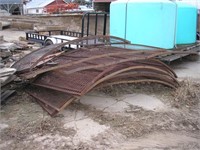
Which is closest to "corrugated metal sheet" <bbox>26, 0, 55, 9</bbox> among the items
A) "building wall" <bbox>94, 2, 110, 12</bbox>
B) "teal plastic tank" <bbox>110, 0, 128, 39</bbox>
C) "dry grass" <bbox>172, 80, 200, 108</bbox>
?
"building wall" <bbox>94, 2, 110, 12</bbox>

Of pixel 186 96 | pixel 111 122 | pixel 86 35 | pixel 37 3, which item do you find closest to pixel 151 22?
pixel 86 35

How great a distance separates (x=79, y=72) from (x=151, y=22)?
4734 mm

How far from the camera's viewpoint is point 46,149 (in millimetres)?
4531

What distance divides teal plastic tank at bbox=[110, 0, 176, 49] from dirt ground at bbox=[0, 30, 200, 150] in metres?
3.33

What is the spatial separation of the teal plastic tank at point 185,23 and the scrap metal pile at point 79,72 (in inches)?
152

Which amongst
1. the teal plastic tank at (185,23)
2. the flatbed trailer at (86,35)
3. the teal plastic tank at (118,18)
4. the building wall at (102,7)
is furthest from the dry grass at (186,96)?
the building wall at (102,7)

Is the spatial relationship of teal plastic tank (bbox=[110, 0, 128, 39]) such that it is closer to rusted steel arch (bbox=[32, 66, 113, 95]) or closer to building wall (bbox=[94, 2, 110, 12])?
rusted steel arch (bbox=[32, 66, 113, 95])

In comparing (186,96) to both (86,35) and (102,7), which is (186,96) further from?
(102,7)

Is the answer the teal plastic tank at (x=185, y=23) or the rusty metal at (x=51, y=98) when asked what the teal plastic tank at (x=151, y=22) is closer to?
the teal plastic tank at (x=185, y=23)

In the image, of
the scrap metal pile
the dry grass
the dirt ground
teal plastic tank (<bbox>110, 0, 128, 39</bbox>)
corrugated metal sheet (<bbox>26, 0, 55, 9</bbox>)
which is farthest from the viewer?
corrugated metal sheet (<bbox>26, 0, 55, 9</bbox>)

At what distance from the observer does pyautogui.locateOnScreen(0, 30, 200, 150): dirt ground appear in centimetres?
479

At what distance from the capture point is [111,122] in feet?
18.0

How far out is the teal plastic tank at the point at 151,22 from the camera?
10.3 m

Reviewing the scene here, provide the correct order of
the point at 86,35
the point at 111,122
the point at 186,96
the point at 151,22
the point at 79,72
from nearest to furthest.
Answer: the point at 111,122 → the point at 79,72 → the point at 186,96 → the point at 151,22 → the point at 86,35
